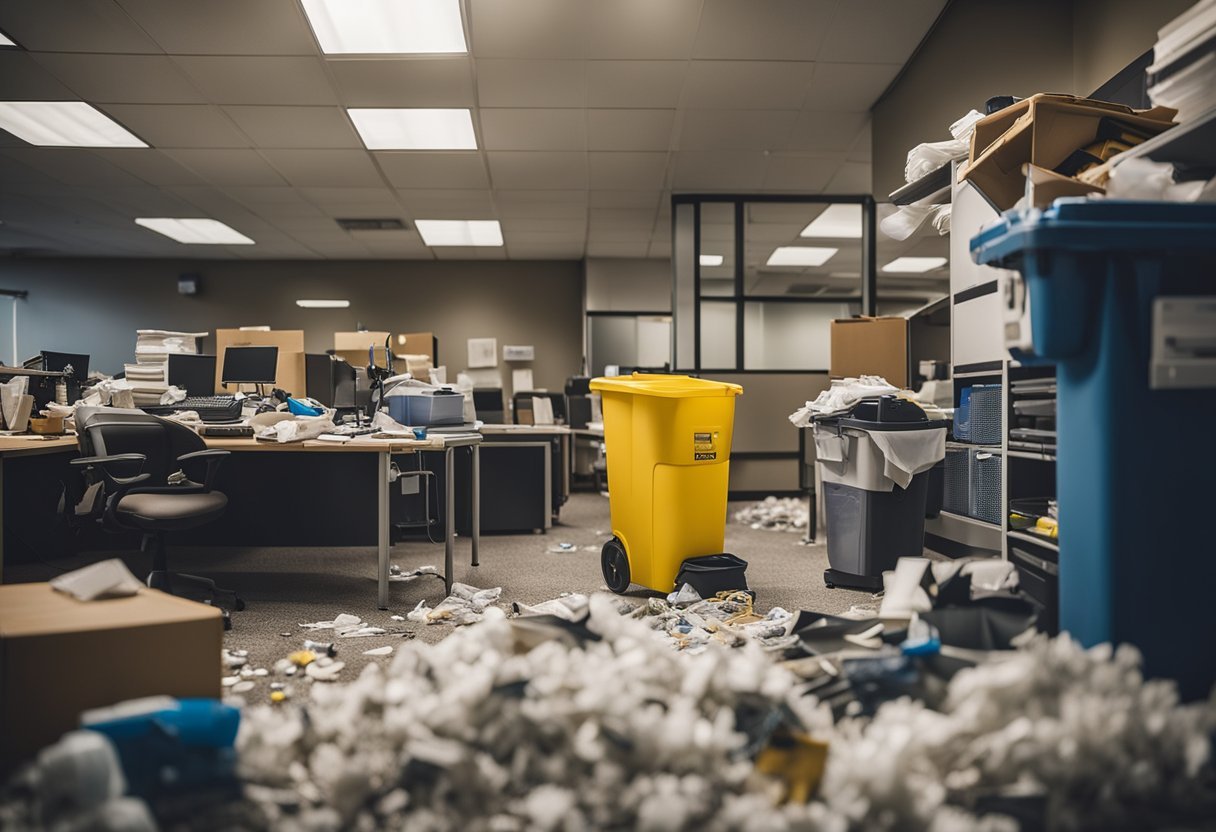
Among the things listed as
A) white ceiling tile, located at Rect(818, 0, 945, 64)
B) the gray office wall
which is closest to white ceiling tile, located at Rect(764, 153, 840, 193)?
white ceiling tile, located at Rect(818, 0, 945, 64)

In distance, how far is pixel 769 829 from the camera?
93 cm

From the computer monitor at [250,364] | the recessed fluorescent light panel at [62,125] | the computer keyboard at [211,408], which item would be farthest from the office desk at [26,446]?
the recessed fluorescent light panel at [62,125]

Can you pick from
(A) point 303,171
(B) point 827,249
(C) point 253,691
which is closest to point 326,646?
(C) point 253,691

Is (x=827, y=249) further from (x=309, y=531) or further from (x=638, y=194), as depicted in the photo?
(x=309, y=531)

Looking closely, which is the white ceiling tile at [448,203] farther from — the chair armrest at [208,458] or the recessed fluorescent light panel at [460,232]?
the chair armrest at [208,458]

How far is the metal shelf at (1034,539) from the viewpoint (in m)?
2.20

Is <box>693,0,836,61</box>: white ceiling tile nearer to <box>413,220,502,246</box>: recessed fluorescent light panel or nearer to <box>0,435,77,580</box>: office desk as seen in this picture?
<box>0,435,77,580</box>: office desk

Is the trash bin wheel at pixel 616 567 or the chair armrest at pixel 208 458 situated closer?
the chair armrest at pixel 208 458

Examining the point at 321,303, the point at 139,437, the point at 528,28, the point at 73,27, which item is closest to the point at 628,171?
the point at 528,28

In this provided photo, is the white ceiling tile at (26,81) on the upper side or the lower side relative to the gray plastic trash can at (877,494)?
upper

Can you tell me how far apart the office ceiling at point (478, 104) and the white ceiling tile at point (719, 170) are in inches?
1.0

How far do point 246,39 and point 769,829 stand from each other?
411cm

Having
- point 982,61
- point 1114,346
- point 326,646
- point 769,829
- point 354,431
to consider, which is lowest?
point 326,646

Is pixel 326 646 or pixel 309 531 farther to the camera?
pixel 309 531
